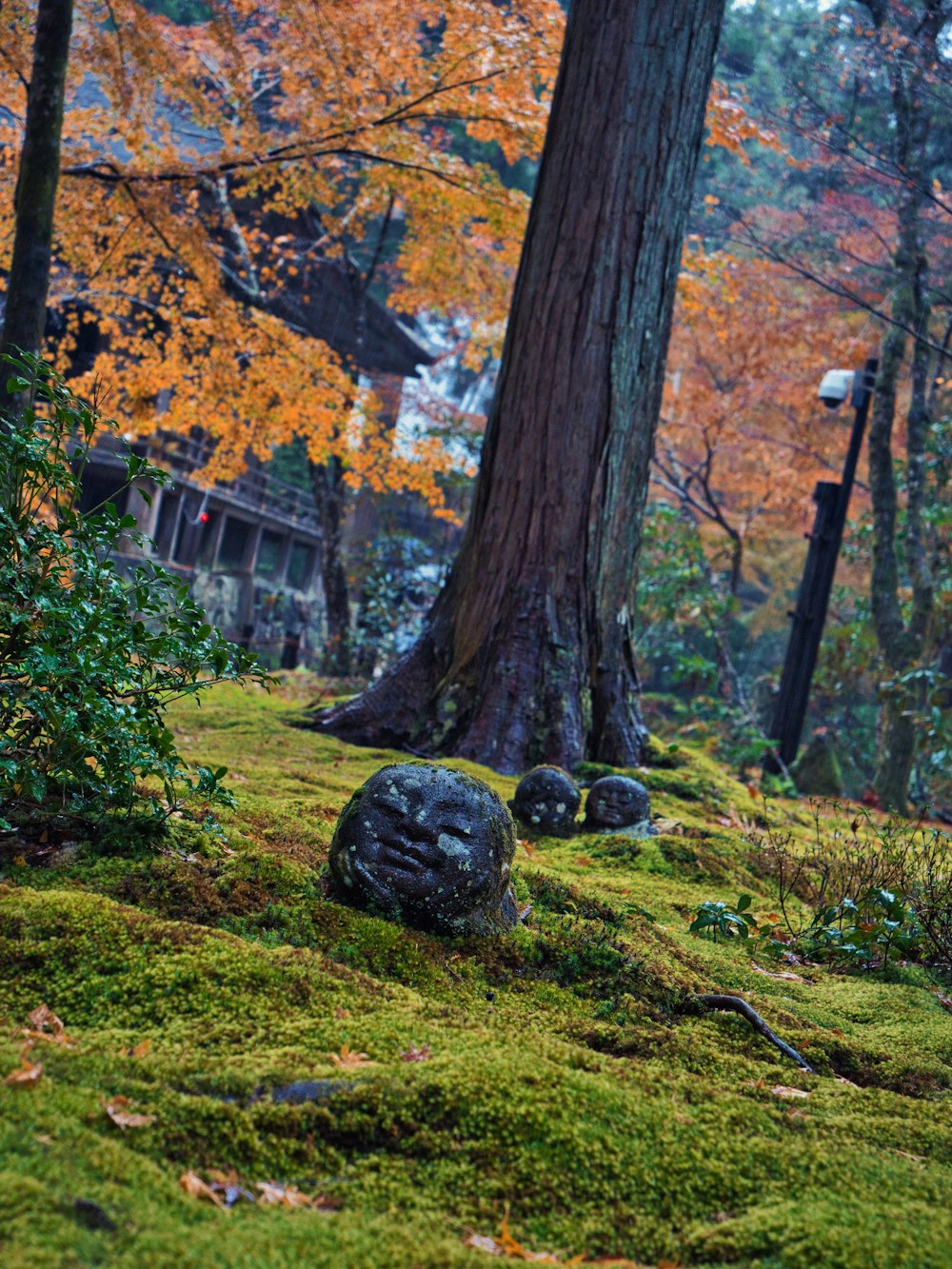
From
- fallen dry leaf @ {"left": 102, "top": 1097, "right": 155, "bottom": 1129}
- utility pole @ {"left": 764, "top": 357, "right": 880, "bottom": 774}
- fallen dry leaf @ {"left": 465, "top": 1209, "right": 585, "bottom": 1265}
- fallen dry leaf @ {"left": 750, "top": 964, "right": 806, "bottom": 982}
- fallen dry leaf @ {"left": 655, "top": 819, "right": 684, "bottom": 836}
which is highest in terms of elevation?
utility pole @ {"left": 764, "top": 357, "right": 880, "bottom": 774}

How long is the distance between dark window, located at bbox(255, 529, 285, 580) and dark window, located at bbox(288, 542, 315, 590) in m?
0.40

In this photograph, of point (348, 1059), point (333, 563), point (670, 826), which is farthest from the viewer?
point (333, 563)

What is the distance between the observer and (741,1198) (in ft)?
5.83

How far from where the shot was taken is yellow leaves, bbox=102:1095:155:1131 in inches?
65.1

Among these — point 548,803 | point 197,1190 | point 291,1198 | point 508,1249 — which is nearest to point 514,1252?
point 508,1249

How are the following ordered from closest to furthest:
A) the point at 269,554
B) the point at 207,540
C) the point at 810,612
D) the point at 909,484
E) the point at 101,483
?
the point at 810,612
the point at 909,484
the point at 101,483
the point at 207,540
the point at 269,554

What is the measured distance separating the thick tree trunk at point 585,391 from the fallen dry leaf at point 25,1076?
4.05 m

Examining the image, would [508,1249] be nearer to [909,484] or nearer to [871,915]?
[871,915]

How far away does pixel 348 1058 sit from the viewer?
2.00 meters

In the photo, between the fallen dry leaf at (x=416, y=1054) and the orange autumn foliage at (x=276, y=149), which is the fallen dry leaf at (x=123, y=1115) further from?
the orange autumn foliage at (x=276, y=149)

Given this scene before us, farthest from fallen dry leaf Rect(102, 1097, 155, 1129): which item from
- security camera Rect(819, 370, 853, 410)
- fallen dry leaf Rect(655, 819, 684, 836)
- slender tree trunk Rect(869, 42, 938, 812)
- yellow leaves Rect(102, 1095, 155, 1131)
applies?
slender tree trunk Rect(869, 42, 938, 812)

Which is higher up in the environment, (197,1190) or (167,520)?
(167,520)

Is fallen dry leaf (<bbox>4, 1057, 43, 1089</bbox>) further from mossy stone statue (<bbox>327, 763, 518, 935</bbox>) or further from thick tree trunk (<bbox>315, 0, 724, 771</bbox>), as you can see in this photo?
thick tree trunk (<bbox>315, 0, 724, 771</bbox>)

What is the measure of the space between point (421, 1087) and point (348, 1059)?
177 millimetres
